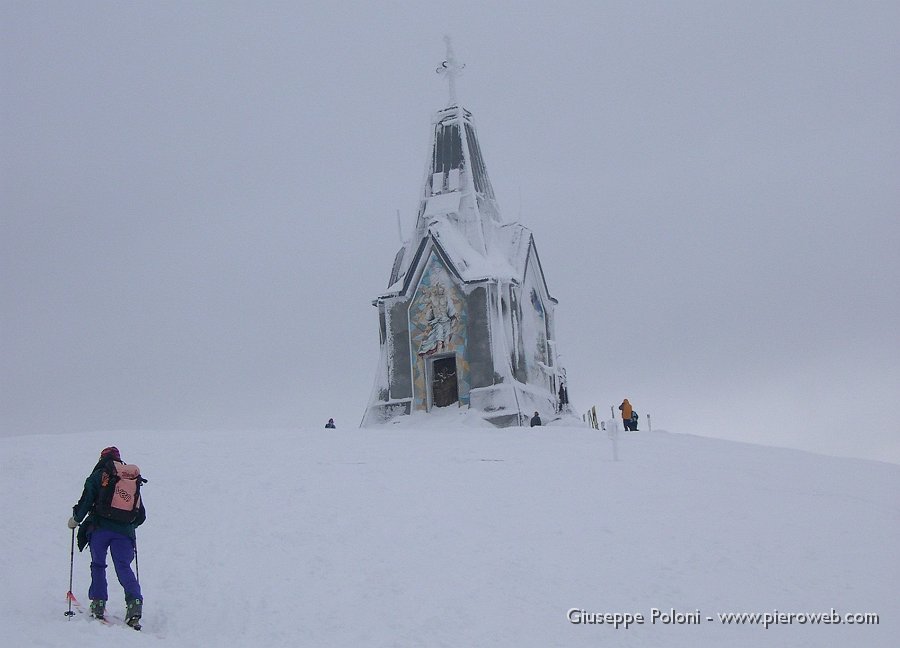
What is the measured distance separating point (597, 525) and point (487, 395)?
57.2 feet

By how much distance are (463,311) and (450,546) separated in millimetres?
20586

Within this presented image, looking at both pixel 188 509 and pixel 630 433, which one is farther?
pixel 630 433

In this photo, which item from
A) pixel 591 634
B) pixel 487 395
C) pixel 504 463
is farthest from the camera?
pixel 487 395

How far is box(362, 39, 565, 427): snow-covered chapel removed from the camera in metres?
34.9

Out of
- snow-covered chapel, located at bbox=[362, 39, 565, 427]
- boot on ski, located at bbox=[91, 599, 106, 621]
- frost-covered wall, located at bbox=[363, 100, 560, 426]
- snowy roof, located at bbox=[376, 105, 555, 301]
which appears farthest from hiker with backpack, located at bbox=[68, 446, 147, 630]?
snowy roof, located at bbox=[376, 105, 555, 301]

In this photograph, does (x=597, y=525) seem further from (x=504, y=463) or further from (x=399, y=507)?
(x=504, y=463)

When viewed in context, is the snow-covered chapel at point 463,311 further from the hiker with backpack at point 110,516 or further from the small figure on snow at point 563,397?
the hiker with backpack at point 110,516

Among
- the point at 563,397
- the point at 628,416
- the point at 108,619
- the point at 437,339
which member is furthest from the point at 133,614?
the point at 563,397

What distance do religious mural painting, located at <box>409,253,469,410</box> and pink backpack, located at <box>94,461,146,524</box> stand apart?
23.4m

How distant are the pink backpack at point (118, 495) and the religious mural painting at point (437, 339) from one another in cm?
2336

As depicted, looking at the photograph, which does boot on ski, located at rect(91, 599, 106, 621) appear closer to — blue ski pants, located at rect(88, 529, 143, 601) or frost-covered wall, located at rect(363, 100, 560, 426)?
blue ski pants, located at rect(88, 529, 143, 601)

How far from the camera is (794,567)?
15266 millimetres

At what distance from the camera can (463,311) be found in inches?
1409

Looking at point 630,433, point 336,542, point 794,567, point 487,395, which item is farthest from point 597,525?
point 487,395
